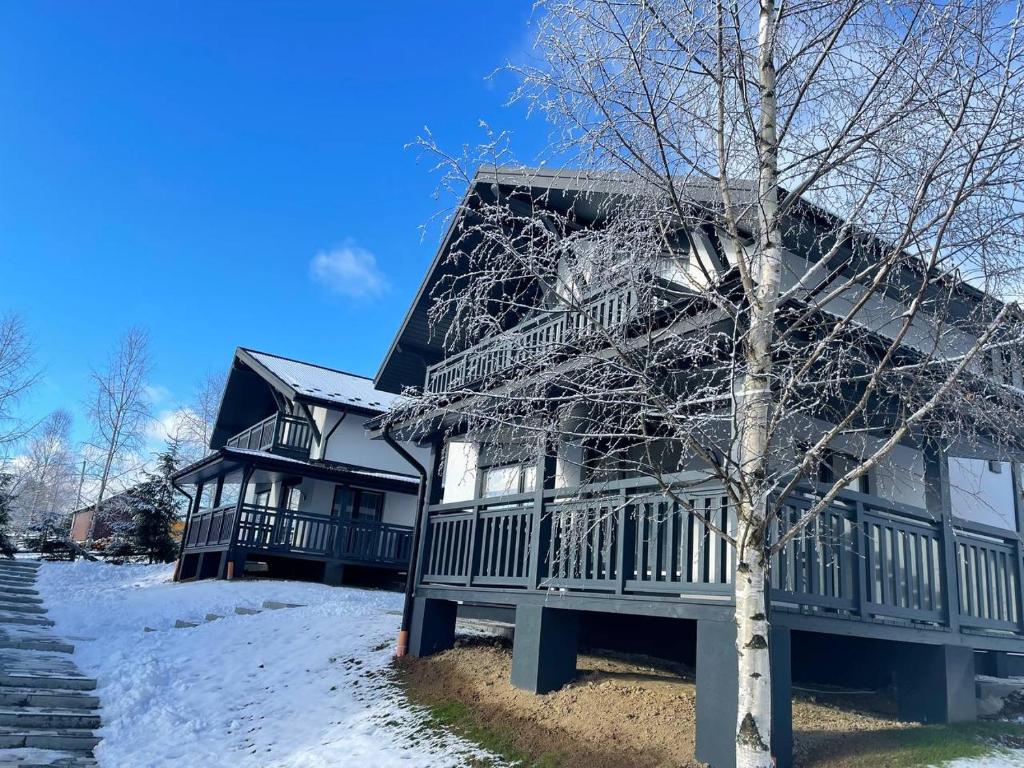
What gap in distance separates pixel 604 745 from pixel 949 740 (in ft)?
10.7

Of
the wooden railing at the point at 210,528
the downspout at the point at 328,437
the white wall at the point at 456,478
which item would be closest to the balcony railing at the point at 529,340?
the white wall at the point at 456,478

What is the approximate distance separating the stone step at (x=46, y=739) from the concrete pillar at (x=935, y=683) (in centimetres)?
923

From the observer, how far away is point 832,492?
5102mm

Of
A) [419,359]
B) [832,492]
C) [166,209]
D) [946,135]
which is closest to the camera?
[832,492]

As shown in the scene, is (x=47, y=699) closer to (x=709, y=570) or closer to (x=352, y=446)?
(x=709, y=570)

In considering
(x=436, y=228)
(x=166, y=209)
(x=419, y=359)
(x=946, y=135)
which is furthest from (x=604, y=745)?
(x=166, y=209)

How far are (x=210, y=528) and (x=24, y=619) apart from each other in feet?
21.1

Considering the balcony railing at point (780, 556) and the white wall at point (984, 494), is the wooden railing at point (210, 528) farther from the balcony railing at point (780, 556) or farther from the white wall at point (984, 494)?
the white wall at point (984, 494)

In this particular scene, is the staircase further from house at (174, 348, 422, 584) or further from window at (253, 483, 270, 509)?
window at (253, 483, 270, 509)

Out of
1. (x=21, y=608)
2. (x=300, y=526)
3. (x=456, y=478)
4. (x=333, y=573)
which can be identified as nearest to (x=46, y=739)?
(x=456, y=478)

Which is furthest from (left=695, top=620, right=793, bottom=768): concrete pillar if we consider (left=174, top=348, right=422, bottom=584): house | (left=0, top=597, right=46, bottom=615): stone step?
(left=0, top=597, right=46, bottom=615): stone step

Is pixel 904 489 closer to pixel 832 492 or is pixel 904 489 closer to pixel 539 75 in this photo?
pixel 832 492

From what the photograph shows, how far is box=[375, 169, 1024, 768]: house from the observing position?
691cm

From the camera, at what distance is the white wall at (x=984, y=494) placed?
11.9 metres
